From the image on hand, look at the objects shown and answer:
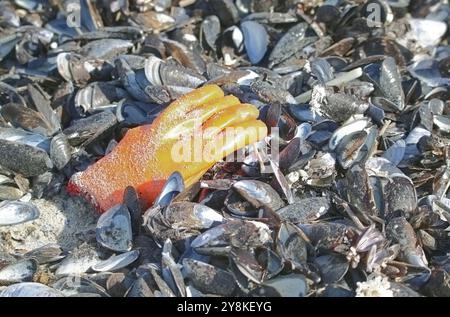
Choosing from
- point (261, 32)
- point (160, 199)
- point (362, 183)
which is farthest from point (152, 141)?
point (261, 32)

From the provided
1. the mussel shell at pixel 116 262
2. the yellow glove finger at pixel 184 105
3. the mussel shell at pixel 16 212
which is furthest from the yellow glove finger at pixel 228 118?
the mussel shell at pixel 16 212

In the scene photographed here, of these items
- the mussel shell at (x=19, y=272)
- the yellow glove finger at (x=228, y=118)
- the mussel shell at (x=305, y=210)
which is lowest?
the mussel shell at (x=19, y=272)

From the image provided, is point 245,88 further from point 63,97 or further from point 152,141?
point 63,97

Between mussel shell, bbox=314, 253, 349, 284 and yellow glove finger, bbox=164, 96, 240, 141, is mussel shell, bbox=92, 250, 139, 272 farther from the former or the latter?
mussel shell, bbox=314, 253, 349, 284

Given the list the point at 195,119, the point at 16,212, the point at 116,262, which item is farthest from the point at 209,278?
the point at 16,212

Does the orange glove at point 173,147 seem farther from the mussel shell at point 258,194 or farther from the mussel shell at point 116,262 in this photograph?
the mussel shell at point 116,262

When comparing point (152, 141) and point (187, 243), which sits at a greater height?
point (152, 141)

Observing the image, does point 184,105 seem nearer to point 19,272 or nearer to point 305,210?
point 305,210

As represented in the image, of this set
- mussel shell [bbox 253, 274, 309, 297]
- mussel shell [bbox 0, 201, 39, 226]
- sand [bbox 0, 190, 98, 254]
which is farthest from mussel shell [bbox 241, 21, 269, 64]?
mussel shell [bbox 253, 274, 309, 297]
